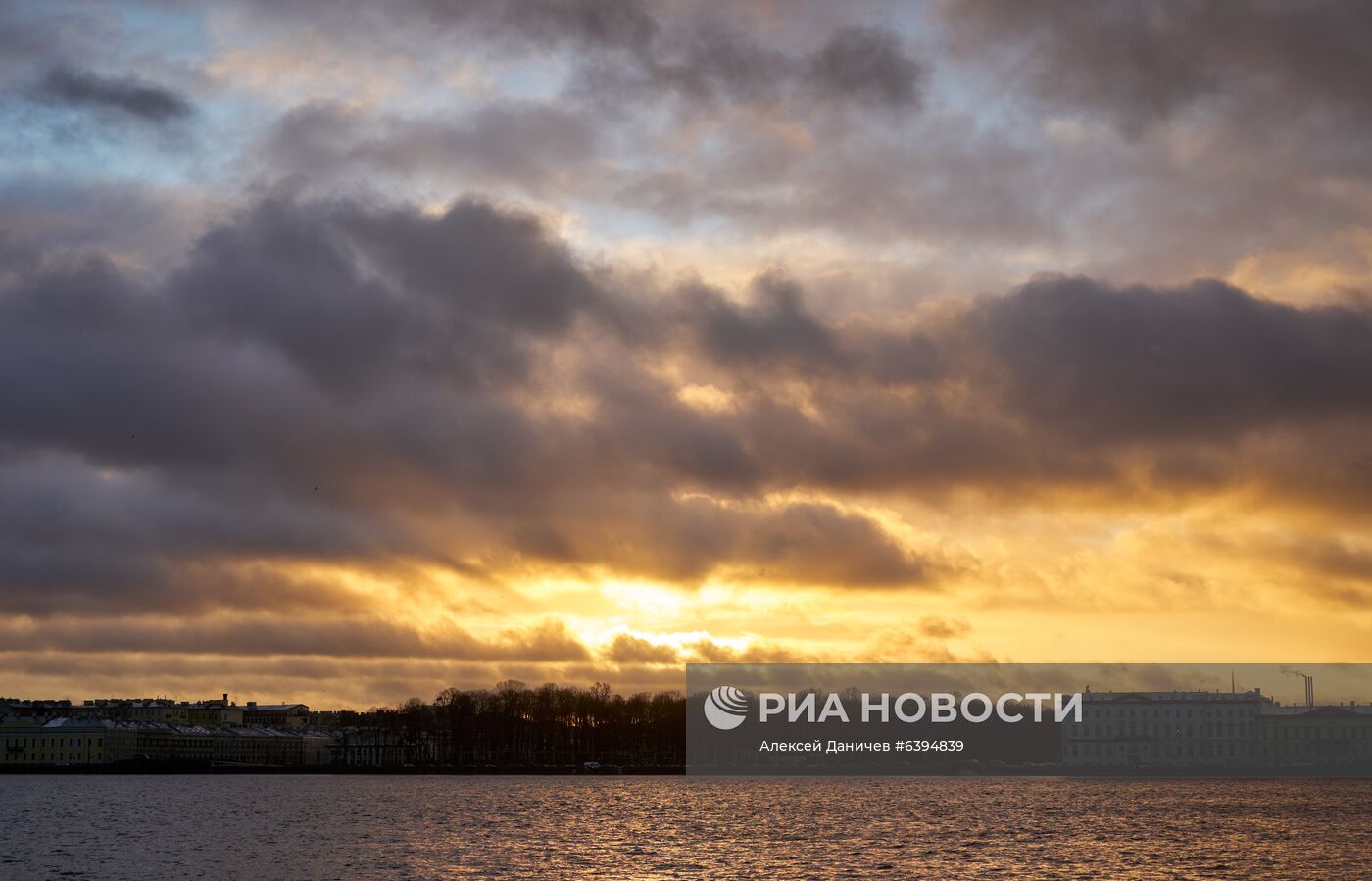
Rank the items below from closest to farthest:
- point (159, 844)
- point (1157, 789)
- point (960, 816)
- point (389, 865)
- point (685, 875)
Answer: point (685, 875), point (389, 865), point (159, 844), point (960, 816), point (1157, 789)

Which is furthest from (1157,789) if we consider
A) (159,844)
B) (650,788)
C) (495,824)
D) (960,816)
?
(159,844)

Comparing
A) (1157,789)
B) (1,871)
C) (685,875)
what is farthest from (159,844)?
(1157,789)

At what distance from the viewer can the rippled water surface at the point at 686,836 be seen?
228ft

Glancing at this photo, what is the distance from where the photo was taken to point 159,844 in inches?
3351

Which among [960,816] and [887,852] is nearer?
[887,852]

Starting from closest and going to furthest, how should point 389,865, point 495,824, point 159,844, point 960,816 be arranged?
point 389,865, point 159,844, point 495,824, point 960,816

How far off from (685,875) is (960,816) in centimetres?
5244

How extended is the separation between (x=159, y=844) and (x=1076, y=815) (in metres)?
65.4

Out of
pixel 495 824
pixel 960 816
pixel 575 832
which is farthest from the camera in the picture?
pixel 960 816

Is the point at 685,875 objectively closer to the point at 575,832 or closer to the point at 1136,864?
the point at 1136,864

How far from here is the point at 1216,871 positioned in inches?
2744

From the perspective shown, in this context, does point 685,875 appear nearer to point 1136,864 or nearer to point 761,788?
point 1136,864

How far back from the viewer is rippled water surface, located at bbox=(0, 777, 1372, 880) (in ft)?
228

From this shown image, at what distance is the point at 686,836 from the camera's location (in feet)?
296
